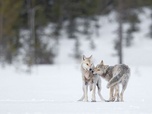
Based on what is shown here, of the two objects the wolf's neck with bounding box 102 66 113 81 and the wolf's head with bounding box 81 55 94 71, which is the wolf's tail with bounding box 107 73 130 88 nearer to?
the wolf's neck with bounding box 102 66 113 81

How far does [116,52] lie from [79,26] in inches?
256

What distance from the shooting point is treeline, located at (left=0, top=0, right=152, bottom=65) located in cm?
3622

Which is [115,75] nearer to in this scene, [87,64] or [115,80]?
[115,80]

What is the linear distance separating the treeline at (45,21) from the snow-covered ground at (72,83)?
1.02 m

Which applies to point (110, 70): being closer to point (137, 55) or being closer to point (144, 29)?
point (137, 55)

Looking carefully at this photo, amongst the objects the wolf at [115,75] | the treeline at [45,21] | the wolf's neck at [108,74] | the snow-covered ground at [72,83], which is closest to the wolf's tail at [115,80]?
the wolf at [115,75]

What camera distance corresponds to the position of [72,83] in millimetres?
22016

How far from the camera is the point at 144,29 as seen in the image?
4322cm

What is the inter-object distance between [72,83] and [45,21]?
1906 cm

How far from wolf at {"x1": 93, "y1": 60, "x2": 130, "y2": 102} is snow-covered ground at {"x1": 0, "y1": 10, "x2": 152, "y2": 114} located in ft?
1.43

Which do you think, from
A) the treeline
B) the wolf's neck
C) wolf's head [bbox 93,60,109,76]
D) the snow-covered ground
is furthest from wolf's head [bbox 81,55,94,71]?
the treeline

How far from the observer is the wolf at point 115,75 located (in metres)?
13.1

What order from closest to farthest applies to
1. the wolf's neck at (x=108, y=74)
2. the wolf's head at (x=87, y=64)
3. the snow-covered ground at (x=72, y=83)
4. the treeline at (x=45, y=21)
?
the snow-covered ground at (x=72, y=83)
the wolf's head at (x=87, y=64)
the wolf's neck at (x=108, y=74)
the treeline at (x=45, y=21)

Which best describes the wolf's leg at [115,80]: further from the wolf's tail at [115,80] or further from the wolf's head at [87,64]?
the wolf's head at [87,64]
